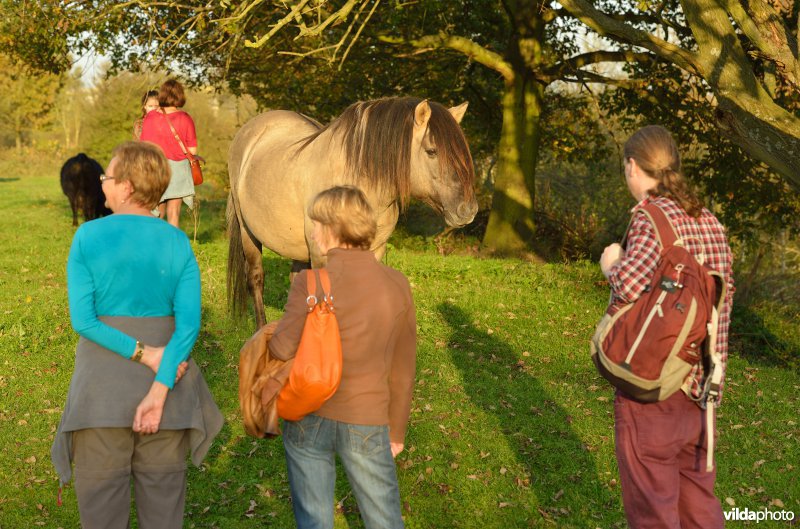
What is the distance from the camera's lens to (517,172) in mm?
15820

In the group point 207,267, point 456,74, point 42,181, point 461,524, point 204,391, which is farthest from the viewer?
point 42,181

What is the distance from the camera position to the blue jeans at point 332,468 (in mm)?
3277

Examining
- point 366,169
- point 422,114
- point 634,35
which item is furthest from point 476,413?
point 634,35

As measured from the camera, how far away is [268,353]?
3438mm

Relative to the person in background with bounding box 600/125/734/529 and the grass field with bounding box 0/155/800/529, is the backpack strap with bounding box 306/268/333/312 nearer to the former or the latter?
the person in background with bounding box 600/125/734/529

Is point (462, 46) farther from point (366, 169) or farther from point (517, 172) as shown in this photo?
point (366, 169)

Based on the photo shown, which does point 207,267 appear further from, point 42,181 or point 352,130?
point 42,181

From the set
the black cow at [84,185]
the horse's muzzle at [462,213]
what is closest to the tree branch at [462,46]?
the black cow at [84,185]

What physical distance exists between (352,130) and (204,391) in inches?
136

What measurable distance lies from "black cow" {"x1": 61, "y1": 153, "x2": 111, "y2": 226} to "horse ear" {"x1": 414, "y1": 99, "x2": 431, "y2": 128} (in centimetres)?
1116

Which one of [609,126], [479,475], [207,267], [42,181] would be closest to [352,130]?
[479,475]

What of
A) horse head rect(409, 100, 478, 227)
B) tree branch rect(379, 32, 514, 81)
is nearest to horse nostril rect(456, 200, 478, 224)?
horse head rect(409, 100, 478, 227)

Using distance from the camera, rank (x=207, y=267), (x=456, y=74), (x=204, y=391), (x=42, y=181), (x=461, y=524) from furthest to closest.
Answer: (x=42, y=181) → (x=456, y=74) → (x=207, y=267) → (x=461, y=524) → (x=204, y=391)

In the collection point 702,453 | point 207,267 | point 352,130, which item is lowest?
point 207,267
